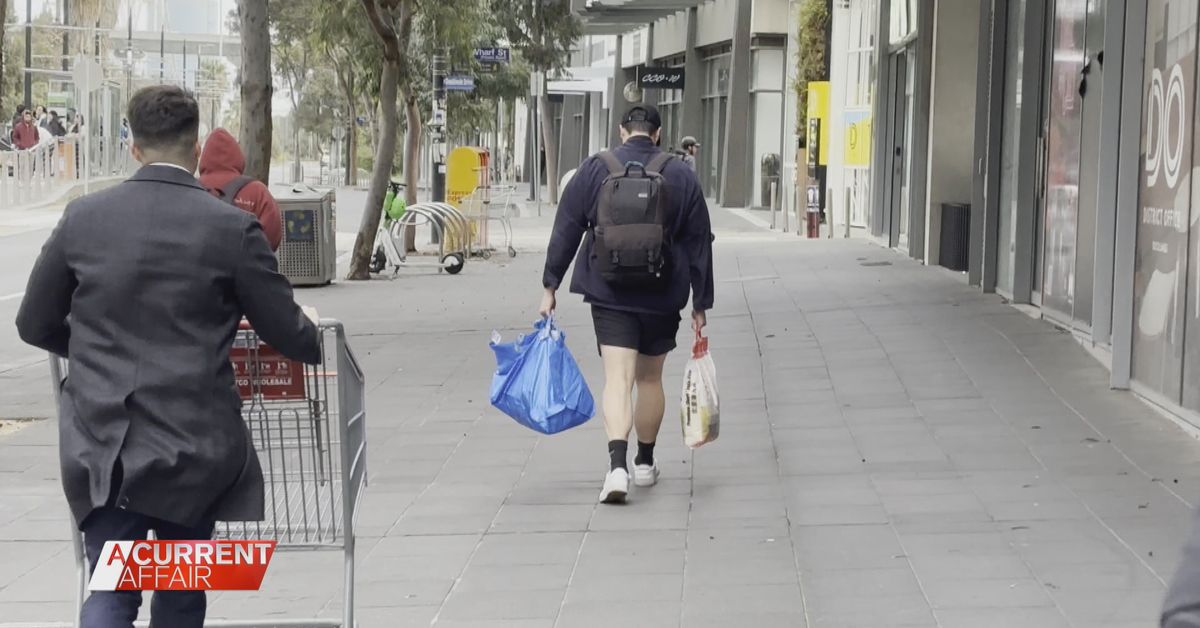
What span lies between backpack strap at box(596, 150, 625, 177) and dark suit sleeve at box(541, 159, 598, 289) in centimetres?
9

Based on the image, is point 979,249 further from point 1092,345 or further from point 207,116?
point 207,116

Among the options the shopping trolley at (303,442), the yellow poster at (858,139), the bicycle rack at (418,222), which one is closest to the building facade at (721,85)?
the yellow poster at (858,139)

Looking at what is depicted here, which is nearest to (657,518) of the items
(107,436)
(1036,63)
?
(107,436)

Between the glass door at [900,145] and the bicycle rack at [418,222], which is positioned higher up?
the glass door at [900,145]

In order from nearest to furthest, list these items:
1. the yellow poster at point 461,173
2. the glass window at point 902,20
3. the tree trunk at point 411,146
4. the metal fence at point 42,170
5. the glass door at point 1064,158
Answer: the glass door at point 1064,158, the glass window at point 902,20, the yellow poster at point 461,173, the tree trunk at point 411,146, the metal fence at point 42,170

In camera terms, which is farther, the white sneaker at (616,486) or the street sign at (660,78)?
the street sign at (660,78)

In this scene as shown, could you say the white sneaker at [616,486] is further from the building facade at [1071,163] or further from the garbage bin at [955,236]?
the garbage bin at [955,236]

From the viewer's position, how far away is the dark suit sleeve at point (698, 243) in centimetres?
792

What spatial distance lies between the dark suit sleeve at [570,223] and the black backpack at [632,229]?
0.17m

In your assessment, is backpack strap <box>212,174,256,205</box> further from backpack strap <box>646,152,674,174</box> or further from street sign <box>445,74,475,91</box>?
street sign <box>445,74,475,91</box>

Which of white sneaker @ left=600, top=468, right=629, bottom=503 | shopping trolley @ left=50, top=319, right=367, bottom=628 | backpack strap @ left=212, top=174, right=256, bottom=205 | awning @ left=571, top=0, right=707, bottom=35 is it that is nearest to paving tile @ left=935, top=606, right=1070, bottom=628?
shopping trolley @ left=50, top=319, right=367, bottom=628

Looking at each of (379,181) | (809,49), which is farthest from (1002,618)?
(809,49)

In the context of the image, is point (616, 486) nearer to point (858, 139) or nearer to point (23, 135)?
point (858, 139)

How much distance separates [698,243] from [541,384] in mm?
924
